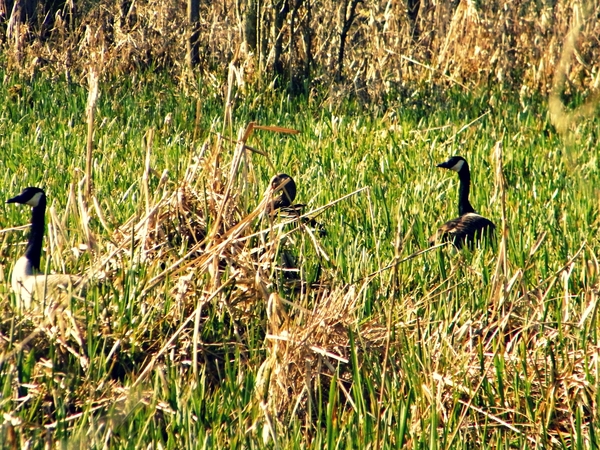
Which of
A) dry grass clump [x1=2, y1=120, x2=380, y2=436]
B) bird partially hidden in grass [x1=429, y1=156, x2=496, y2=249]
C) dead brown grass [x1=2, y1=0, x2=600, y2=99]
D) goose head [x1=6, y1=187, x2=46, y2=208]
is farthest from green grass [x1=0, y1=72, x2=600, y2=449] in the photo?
dead brown grass [x1=2, y1=0, x2=600, y2=99]

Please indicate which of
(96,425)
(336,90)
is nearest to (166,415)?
(96,425)

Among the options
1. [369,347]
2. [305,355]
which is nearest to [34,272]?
[305,355]

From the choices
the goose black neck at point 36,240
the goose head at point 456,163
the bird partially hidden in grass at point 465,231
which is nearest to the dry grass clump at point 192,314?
the goose black neck at point 36,240

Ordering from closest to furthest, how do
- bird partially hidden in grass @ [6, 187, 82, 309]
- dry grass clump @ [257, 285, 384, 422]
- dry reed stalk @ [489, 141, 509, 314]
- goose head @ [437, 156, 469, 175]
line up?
dry grass clump @ [257, 285, 384, 422] < dry reed stalk @ [489, 141, 509, 314] < bird partially hidden in grass @ [6, 187, 82, 309] < goose head @ [437, 156, 469, 175]

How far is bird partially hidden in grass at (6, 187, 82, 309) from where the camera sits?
11.5 feet

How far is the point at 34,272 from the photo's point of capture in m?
3.77

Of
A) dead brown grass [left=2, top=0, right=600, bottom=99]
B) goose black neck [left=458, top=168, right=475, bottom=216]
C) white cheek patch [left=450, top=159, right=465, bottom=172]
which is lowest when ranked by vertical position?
goose black neck [left=458, top=168, right=475, bottom=216]

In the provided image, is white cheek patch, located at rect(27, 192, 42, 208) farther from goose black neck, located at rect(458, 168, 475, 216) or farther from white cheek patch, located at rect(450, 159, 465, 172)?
white cheek patch, located at rect(450, 159, 465, 172)

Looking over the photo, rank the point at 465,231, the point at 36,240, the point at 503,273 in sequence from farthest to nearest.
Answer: the point at 465,231 → the point at 36,240 → the point at 503,273

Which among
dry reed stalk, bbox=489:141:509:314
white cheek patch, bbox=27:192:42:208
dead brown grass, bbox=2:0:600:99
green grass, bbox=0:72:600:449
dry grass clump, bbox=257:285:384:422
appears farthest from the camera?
dead brown grass, bbox=2:0:600:99

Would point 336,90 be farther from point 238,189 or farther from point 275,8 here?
point 238,189

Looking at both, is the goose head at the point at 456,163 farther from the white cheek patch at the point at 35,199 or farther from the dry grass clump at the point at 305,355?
the white cheek patch at the point at 35,199

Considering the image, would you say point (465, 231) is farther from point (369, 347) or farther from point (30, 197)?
point (30, 197)

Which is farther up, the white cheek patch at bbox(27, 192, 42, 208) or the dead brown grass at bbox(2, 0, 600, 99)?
the dead brown grass at bbox(2, 0, 600, 99)
